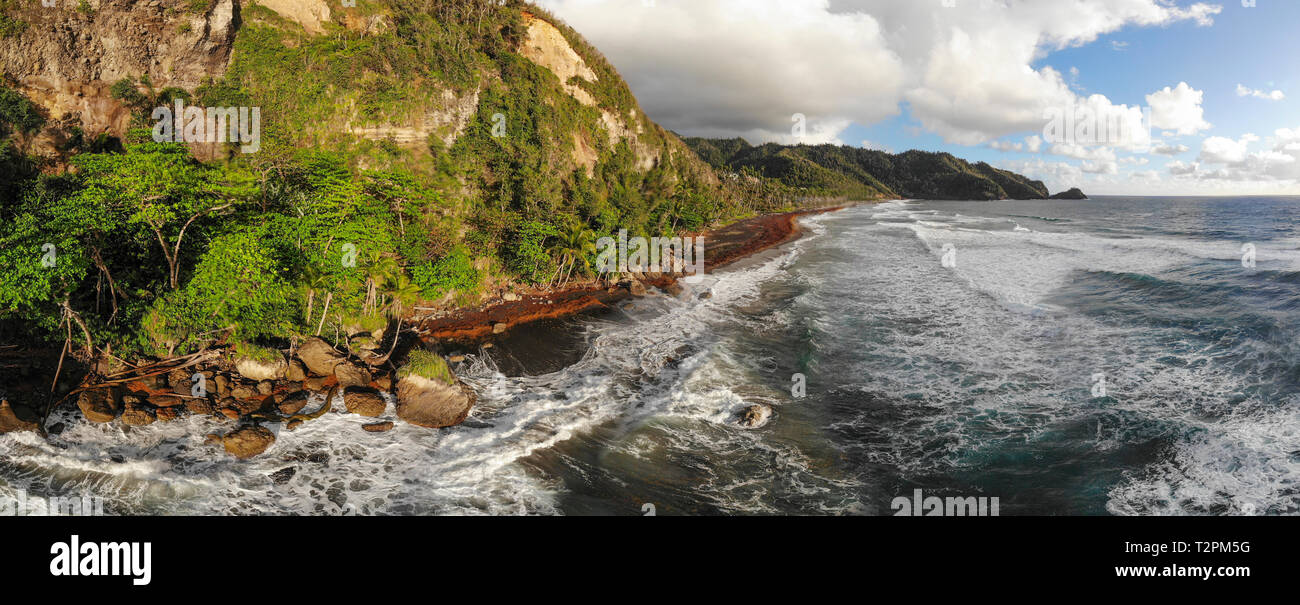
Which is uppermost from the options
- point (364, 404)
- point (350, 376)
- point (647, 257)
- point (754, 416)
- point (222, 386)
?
point (647, 257)

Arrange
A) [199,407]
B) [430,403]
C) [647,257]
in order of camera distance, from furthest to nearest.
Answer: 1. [647,257]
2. [430,403]
3. [199,407]

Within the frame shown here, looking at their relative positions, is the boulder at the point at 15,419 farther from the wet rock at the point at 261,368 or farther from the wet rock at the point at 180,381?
the wet rock at the point at 261,368

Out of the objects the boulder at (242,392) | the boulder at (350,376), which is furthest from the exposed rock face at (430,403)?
the boulder at (242,392)

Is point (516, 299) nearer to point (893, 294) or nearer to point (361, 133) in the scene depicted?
point (361, 133)

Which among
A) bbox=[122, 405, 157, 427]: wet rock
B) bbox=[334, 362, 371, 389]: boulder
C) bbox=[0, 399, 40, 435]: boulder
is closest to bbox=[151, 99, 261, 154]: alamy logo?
bbox=[334, 362, 371, 389]: boulder

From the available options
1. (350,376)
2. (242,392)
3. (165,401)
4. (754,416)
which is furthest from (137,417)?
(754,416)

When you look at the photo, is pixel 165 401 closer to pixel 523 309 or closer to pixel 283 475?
pixel 283 475

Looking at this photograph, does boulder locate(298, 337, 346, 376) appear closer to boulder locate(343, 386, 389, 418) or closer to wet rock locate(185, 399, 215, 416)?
boulder locate(343, 386, 389, 418)
